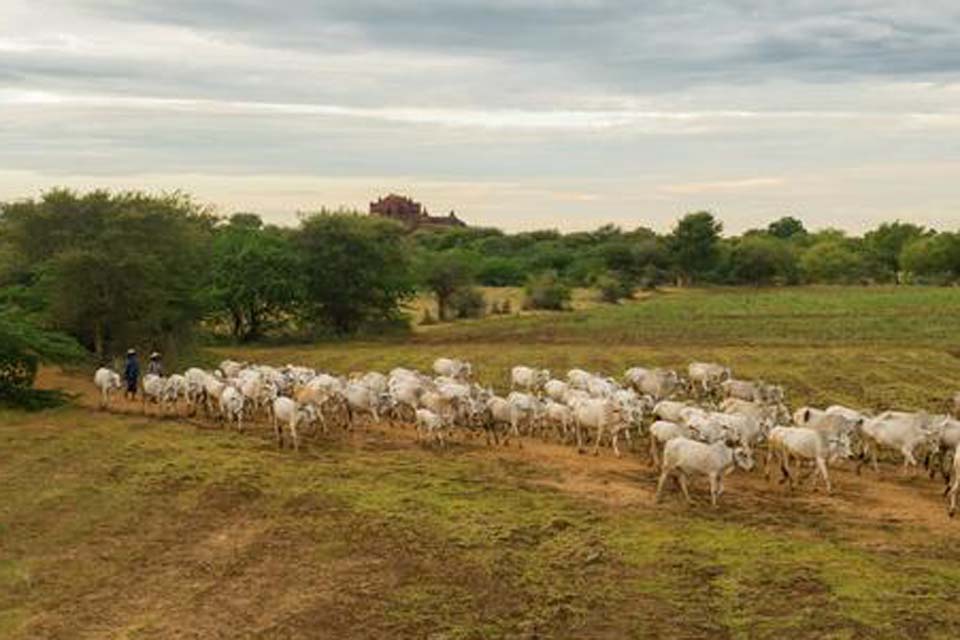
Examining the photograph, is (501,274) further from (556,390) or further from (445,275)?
(556,390)

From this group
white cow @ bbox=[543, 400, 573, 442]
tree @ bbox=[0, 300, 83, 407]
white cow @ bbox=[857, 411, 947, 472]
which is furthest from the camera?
tree @ bbox=[0, 300, 83, 407]

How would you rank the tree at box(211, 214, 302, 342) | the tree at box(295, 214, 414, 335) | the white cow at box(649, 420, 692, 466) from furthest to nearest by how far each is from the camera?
the tree at box(295, 214, 414, 335) → the tree at box(211, 214, 302, 342) → the white cow at box(649, 420, 692, 466)

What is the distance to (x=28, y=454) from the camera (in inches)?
834

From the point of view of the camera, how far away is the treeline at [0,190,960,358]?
119ft

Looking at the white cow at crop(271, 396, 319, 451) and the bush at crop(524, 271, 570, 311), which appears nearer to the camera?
the white cow at crop(271, 396, 319, 451)

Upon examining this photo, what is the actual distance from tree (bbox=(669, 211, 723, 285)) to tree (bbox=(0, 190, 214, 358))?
49554mm

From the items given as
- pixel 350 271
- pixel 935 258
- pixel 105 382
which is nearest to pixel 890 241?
pixel 935 258

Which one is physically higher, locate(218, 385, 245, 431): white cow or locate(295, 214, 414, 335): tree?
locate(295, 214, 414, 335): tree

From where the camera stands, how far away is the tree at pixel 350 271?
2048 inches

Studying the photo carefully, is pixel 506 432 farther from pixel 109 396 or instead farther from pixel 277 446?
pixel 109 396

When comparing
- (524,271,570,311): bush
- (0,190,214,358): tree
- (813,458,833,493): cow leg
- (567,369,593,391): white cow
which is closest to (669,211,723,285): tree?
(524,271,570,311): bush

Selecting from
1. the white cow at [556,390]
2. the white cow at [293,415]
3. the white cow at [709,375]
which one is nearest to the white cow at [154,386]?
the white cow at [293,415]

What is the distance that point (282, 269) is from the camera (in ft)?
166

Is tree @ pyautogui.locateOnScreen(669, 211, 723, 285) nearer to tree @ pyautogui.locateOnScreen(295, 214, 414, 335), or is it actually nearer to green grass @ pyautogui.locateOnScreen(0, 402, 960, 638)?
tree @ pyautogui.locateOnScreen(295, 214, 414, 335)
